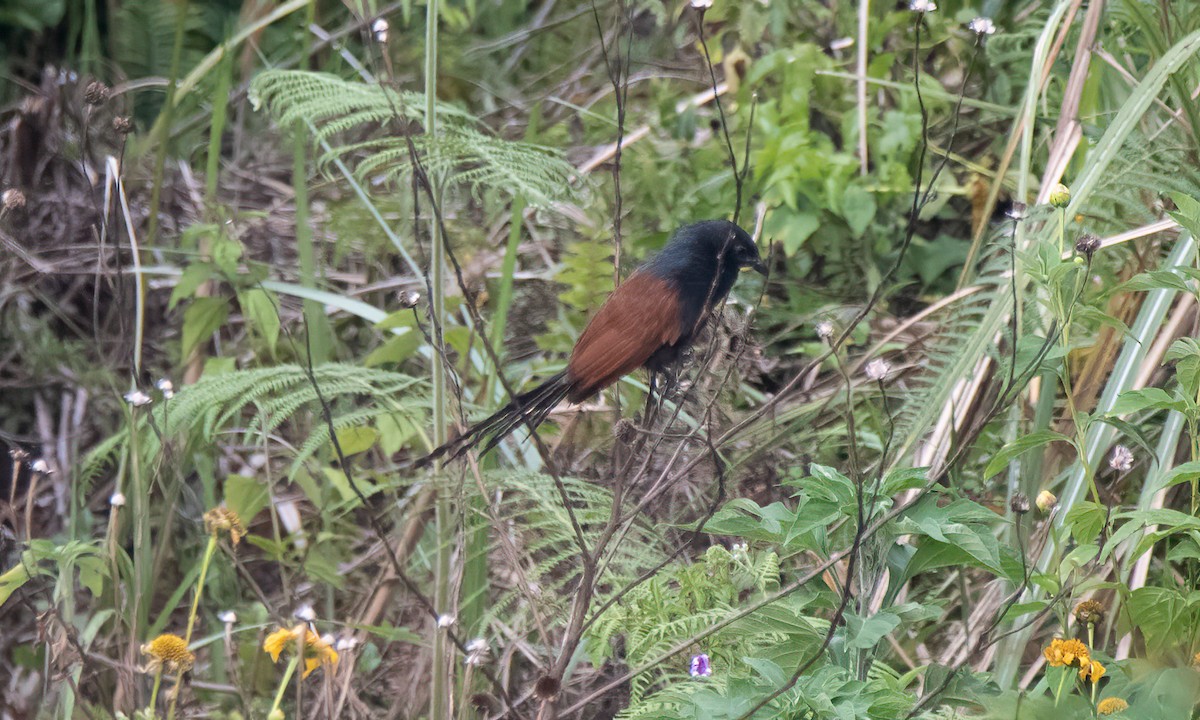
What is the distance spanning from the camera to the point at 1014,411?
2.52 m

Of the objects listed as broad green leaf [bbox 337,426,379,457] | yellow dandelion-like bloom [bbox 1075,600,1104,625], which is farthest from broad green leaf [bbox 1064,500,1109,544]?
broad green leaf [bbox 337,426,379,457]

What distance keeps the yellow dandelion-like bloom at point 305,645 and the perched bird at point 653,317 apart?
491mm

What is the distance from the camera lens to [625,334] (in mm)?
2512

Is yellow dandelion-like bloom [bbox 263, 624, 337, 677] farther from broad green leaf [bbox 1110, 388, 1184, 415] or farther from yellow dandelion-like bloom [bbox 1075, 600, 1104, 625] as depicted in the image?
broad green leaf [bbox 1110, 388, 1184, 415]

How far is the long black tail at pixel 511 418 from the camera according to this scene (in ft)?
6.37

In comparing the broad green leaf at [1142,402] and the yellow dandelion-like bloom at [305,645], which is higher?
the broad green leaf at [1142,402]

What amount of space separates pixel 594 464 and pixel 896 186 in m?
1.15

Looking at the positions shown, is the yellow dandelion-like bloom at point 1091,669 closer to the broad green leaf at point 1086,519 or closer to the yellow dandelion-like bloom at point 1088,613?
the yellow dandelion-like bloom at point 1088,613

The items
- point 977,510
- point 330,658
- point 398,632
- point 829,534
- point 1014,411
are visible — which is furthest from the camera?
point 1014,411

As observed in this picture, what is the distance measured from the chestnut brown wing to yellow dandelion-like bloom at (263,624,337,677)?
2.51 ft

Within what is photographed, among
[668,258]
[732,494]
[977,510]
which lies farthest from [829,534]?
[668,258]

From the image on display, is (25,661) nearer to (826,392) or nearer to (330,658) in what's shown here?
(330,658)

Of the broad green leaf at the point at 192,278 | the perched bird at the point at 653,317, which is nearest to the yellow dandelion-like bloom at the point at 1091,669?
the perched bird at the point at 653,317

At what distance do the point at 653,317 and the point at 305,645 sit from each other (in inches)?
40.7
